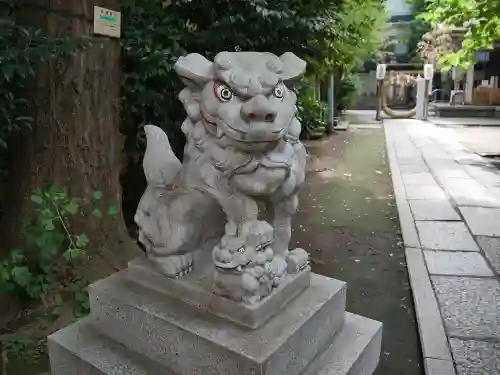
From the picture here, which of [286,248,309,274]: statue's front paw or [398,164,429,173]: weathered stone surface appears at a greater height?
[286,248,309,274]: statue's front paw

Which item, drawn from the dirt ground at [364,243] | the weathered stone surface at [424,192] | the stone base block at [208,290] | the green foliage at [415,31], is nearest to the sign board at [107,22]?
the stone base block at [208,290]

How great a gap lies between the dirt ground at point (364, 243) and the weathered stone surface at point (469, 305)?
0.18 meters

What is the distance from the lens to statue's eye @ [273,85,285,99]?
1.19 metres

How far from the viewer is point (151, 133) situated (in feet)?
4.97

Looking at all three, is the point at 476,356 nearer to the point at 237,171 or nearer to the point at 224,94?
the point at 237,171

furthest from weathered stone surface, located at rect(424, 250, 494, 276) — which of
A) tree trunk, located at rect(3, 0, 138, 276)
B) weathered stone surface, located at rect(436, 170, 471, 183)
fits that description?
weathered stone surface, located at rect(436, 170, 471, 183)

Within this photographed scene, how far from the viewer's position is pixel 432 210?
4.19m

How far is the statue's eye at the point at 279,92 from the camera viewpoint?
1.19m

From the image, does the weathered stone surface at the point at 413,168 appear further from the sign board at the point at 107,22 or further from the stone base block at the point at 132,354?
the stone base block at the point at 132,354

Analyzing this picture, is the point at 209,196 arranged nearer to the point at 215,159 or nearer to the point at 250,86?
the point at 215,159

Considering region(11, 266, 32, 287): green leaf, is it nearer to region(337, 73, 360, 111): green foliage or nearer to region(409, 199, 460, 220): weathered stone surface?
region(409, 199, 460, 220): weathered stone surface

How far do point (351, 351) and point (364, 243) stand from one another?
1.98 meters

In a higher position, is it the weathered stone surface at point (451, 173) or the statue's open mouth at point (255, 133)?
the statue's open mouth at point (255, 133)

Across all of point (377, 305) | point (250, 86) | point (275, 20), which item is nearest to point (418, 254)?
point (377, 305)
